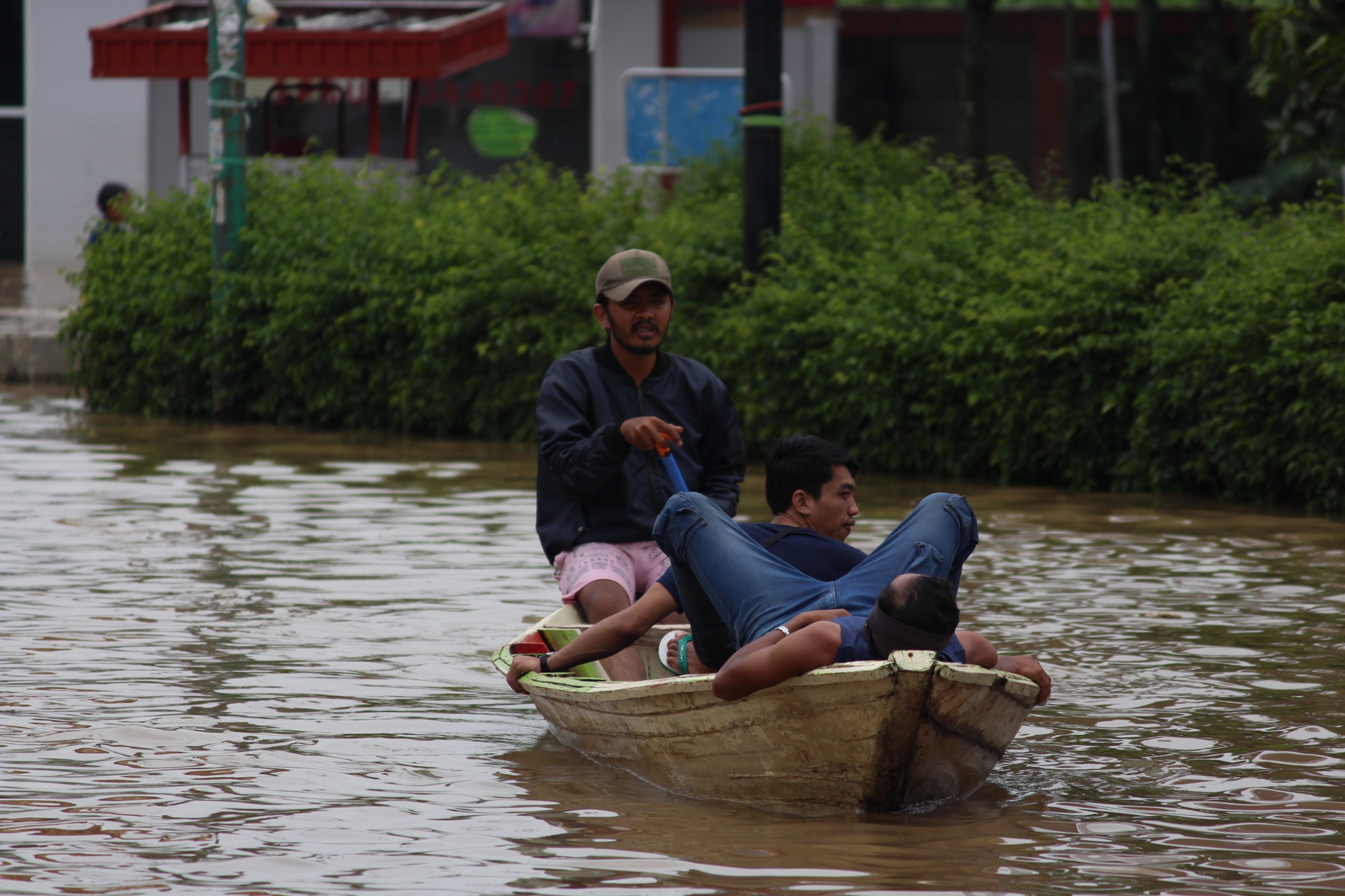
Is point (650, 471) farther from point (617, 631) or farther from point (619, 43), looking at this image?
point (619, 43)

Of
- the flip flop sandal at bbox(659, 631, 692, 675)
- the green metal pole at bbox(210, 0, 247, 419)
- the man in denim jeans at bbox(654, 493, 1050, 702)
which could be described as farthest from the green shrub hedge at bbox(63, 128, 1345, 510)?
the man in denim jeans at bbox(654, 493, 1050, 702)

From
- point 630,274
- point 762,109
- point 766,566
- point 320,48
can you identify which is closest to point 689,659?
point 766,566

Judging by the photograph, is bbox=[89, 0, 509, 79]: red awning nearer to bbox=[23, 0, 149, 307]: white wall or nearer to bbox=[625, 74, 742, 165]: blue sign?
bbox=[625, 74, 742, 165]: blue sign

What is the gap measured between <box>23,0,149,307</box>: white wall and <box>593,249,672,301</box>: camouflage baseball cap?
23024mm

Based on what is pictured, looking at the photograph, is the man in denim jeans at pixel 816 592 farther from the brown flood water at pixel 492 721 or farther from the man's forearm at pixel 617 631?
the brown flood water at pixel 492 721

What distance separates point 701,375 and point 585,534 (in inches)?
29.4

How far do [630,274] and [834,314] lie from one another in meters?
6.76

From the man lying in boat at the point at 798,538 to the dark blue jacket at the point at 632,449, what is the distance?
704mm

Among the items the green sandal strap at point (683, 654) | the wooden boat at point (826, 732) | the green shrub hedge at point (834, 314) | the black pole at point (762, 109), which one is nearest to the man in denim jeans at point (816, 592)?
the wooden boat at point (826, 732)

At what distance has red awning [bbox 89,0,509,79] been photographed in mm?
21516

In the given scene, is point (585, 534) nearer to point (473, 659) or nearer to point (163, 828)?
point (473, 659)

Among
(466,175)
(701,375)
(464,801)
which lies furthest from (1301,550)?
(466,175)

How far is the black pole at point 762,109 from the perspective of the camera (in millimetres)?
13789

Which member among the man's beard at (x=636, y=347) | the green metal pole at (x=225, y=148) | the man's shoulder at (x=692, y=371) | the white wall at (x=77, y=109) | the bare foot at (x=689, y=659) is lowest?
the bare foot at (x=689, y=659)
